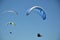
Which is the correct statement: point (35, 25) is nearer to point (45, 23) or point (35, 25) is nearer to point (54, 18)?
point (45, 23)

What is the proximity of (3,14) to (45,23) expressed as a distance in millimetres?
962

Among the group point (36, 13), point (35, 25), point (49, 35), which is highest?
point (36, 13)

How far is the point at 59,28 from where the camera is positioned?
3.45m

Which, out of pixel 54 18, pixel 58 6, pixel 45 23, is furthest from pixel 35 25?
pixel 58 6

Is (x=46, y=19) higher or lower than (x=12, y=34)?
higher

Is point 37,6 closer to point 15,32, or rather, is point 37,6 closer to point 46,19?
point 46,19

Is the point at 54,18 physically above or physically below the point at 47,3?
below

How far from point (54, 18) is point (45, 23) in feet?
0.79

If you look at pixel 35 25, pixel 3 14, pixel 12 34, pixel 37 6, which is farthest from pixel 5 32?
pixel 37 6

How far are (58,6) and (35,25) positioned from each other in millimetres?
683

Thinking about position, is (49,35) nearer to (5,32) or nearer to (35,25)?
(35,25)

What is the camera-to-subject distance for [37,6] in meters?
3.38

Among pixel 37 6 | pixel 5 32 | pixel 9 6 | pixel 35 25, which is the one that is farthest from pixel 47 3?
pixel 5 32

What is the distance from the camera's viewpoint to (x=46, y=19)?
3.44 m
